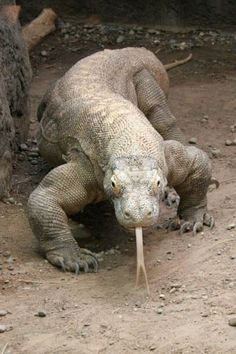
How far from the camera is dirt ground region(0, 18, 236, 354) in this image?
4684 millimetres

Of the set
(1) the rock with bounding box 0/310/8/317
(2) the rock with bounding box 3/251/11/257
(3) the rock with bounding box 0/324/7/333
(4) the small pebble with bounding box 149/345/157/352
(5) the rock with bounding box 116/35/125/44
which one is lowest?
(5) the rock with bounding box 116/35/125/44

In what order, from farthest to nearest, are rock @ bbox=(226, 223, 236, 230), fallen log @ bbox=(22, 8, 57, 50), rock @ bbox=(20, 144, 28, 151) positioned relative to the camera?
fallen log @ bbox=(22, 8, 57, 50)
rock @ bbox=(20, 144, 28, 151)
rock @ bbox=(226, 223, 236, 230)

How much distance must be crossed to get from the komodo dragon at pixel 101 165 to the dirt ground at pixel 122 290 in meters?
0.21

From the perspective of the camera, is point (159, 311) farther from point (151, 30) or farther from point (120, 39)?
point (151, 30)

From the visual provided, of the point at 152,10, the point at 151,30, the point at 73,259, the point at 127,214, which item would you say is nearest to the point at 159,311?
the point at 127,214

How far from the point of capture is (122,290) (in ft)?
18.2

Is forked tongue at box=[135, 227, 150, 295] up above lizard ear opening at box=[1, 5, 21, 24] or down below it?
below

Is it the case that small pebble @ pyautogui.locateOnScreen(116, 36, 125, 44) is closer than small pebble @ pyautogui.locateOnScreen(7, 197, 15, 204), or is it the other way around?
small pebble @ pyautogui.locateOnScreen(7, 197, 15, 204)

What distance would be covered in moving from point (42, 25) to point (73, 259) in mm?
5965

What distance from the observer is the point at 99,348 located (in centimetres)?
463

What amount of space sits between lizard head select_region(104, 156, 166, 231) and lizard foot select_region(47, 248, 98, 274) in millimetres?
552

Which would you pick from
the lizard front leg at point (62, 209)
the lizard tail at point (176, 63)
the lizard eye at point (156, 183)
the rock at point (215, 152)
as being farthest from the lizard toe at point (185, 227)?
the lizard tail at point (176, 63)

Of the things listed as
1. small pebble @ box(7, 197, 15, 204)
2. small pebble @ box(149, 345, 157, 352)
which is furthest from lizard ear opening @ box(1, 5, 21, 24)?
small pebble @ box(149, 345, 157, 352)

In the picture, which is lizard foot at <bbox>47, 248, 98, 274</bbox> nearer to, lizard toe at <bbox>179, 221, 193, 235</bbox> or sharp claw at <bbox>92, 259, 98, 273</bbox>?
sharp claw at <bbox>92, 259, 98, 273</bbox>
